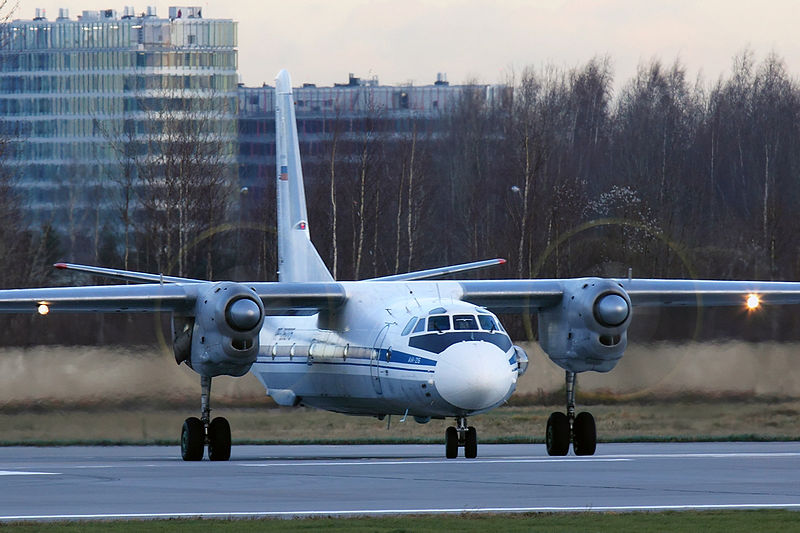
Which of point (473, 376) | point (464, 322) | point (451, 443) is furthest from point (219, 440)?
point (473, 376)

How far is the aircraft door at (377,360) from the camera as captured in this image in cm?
2230

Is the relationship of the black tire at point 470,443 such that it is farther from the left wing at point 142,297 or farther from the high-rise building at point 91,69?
the high-rise building at point 91,69

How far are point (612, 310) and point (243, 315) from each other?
5094 mm

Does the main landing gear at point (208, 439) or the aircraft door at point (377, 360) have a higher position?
the aircraft door at point (377, 360)

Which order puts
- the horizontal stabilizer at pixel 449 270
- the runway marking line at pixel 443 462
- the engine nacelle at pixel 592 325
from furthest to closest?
the horizontal stabilizer at pixel 449 270
the engine nacelle at pixel 592 325
the runway marking line at pixel 443 462

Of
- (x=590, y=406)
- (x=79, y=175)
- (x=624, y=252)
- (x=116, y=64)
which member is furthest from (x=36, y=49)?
(x=590, y=406)

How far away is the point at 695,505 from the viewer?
1398cm

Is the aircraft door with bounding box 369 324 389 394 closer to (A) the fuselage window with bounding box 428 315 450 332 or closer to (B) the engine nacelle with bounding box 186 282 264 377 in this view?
(A) the fuselage window with bounding box 428 315 450 332

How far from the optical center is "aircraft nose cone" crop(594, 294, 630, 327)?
22094mm

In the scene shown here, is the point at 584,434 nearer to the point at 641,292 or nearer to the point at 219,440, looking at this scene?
the point at 641,292

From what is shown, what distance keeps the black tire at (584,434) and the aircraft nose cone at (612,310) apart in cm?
150

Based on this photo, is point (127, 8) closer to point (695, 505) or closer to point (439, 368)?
point (439, 368)

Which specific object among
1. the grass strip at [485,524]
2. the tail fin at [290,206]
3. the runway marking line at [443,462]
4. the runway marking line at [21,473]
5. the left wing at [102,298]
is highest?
the tail fin at [290,206]

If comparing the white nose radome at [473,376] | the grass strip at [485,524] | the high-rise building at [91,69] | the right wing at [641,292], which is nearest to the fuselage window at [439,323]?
the white nose radome at [473,376]
